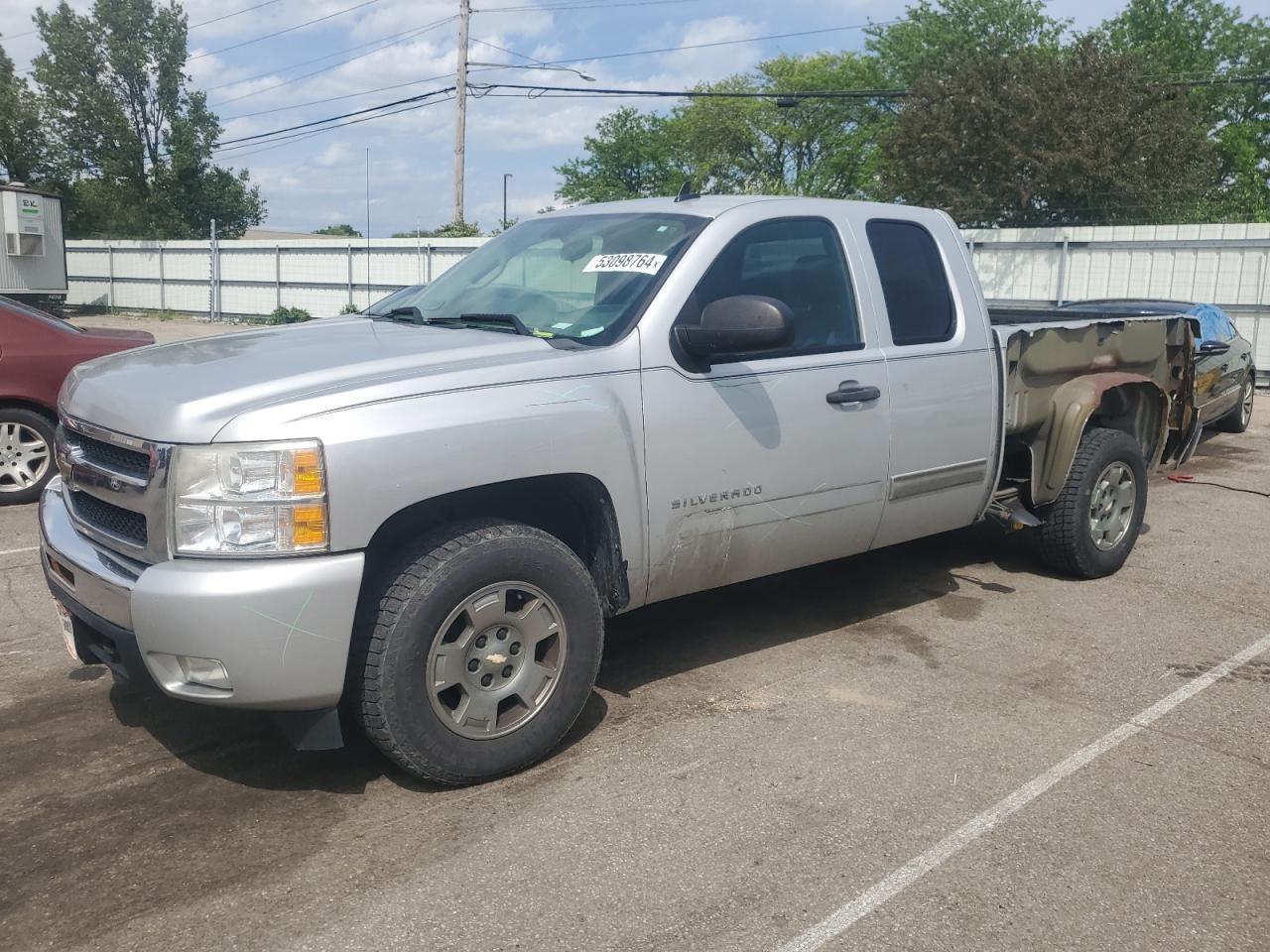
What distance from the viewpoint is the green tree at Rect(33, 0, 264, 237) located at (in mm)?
46531

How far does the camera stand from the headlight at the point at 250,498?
3.17m

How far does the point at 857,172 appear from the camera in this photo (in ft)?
203

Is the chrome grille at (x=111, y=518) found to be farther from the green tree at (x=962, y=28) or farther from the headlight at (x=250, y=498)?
the green tree at (x=962, y=28)

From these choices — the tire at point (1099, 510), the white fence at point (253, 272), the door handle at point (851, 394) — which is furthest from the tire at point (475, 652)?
the white fence at point (253, 272)

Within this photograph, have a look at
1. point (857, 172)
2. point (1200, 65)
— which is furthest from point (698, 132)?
point (1200, 65)

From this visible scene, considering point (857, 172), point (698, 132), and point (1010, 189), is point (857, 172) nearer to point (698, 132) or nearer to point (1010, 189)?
point (698, 132)

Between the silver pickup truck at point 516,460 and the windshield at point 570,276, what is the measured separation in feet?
0.06

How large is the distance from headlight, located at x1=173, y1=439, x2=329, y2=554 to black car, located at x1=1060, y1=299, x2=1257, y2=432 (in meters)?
8.37

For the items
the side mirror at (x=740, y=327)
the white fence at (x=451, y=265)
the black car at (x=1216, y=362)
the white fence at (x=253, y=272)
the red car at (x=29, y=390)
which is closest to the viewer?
the side mirror at (x=740, y=327)

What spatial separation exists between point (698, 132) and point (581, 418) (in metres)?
64.9

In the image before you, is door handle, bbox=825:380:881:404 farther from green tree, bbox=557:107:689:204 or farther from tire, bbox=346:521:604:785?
green tree, bbox=557:107:689:204

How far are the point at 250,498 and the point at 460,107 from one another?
27087 millimetres

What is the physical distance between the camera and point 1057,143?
94.8 ft

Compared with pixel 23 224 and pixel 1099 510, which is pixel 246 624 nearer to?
pixel 1099 510
